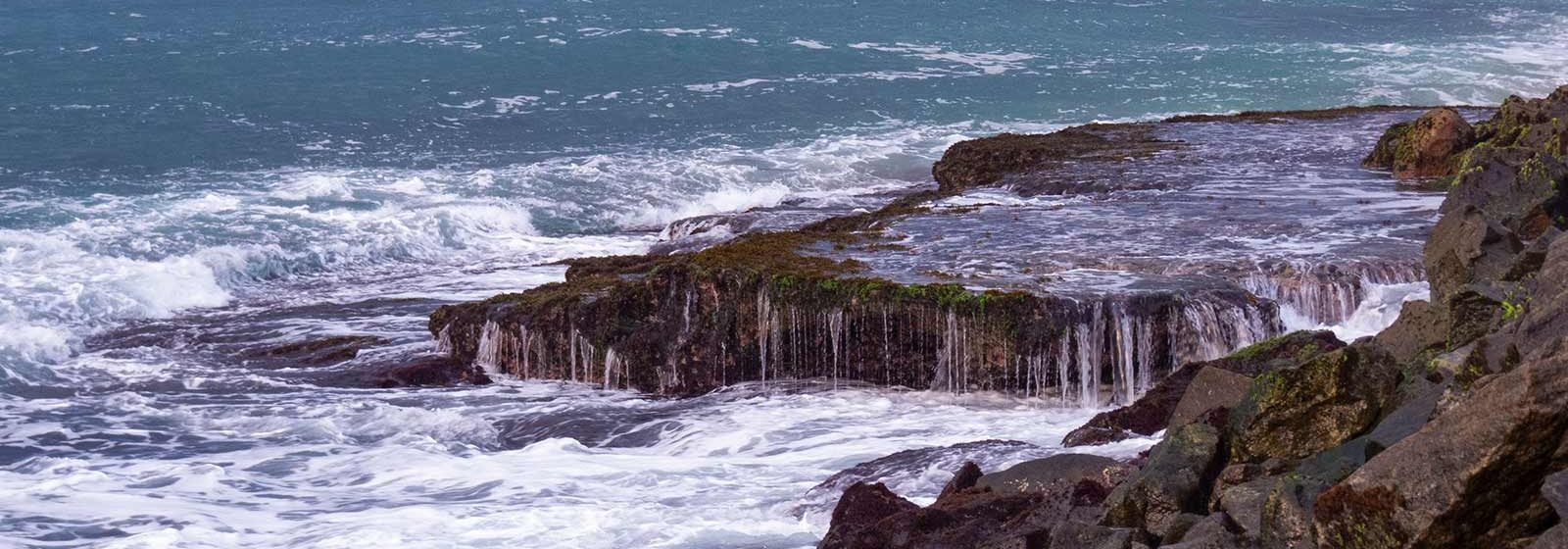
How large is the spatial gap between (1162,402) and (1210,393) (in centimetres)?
225

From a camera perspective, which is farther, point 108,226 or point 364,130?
point 364,130

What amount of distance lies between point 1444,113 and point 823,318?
10585mm

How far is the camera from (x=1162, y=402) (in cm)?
1247

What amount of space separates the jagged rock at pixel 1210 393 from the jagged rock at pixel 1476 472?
9.80ft

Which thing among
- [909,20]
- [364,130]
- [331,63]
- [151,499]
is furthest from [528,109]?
[151,499]

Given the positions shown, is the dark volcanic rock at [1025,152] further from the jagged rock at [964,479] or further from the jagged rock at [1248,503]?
the jagged rock at [1248,503]

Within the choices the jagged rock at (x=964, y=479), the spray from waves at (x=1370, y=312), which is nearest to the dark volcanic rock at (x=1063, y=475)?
the jagged rock at (x=964, y=479)

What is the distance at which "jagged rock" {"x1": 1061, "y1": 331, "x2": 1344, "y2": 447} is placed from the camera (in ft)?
39.8

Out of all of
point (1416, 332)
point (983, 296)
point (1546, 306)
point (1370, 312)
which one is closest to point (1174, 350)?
point (983, 296)

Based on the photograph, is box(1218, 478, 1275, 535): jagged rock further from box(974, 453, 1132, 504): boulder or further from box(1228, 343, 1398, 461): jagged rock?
box(974, 453, 1132, 504): boulder

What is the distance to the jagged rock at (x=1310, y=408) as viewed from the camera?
8758 millimetres

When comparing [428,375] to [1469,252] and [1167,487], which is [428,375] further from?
[1167,487]

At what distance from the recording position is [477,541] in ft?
37.5

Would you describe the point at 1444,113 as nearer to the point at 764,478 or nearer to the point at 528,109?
the point at 764,478
